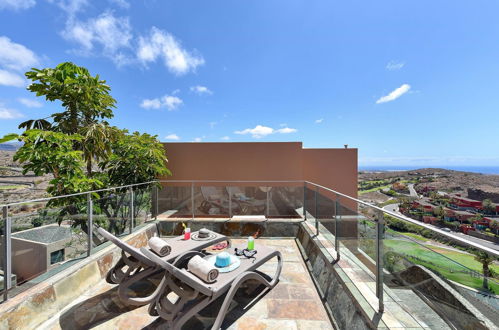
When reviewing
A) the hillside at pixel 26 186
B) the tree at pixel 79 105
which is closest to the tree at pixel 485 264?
the tree at pixel 79 105

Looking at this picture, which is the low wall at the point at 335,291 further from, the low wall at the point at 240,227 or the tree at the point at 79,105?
the tree at the point at 79,105

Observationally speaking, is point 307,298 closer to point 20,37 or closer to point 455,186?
point 20,37

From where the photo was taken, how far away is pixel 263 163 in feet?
26.1

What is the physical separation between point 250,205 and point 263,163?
2.04m

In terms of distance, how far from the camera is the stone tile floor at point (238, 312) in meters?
2.54

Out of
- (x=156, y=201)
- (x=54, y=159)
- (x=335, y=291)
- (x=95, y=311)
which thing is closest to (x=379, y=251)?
(x=335, y=291)

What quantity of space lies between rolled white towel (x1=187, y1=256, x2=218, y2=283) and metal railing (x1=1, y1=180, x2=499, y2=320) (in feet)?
6.01

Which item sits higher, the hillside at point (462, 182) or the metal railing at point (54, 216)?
the metal railing at point (54, 216)

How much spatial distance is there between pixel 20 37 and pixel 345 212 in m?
9.75

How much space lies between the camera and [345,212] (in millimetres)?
3367

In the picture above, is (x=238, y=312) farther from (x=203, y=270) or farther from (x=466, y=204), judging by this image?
(x=466, y=204)

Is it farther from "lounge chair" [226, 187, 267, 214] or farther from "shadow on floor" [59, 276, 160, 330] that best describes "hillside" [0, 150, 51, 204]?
"lounge chair" [226, 187, 267, 214]

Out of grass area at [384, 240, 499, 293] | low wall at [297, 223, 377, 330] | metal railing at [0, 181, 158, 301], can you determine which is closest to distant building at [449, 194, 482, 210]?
low wall at [297, 223, 377, 330]

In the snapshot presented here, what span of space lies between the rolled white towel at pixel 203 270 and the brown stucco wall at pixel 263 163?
5.37 meters
